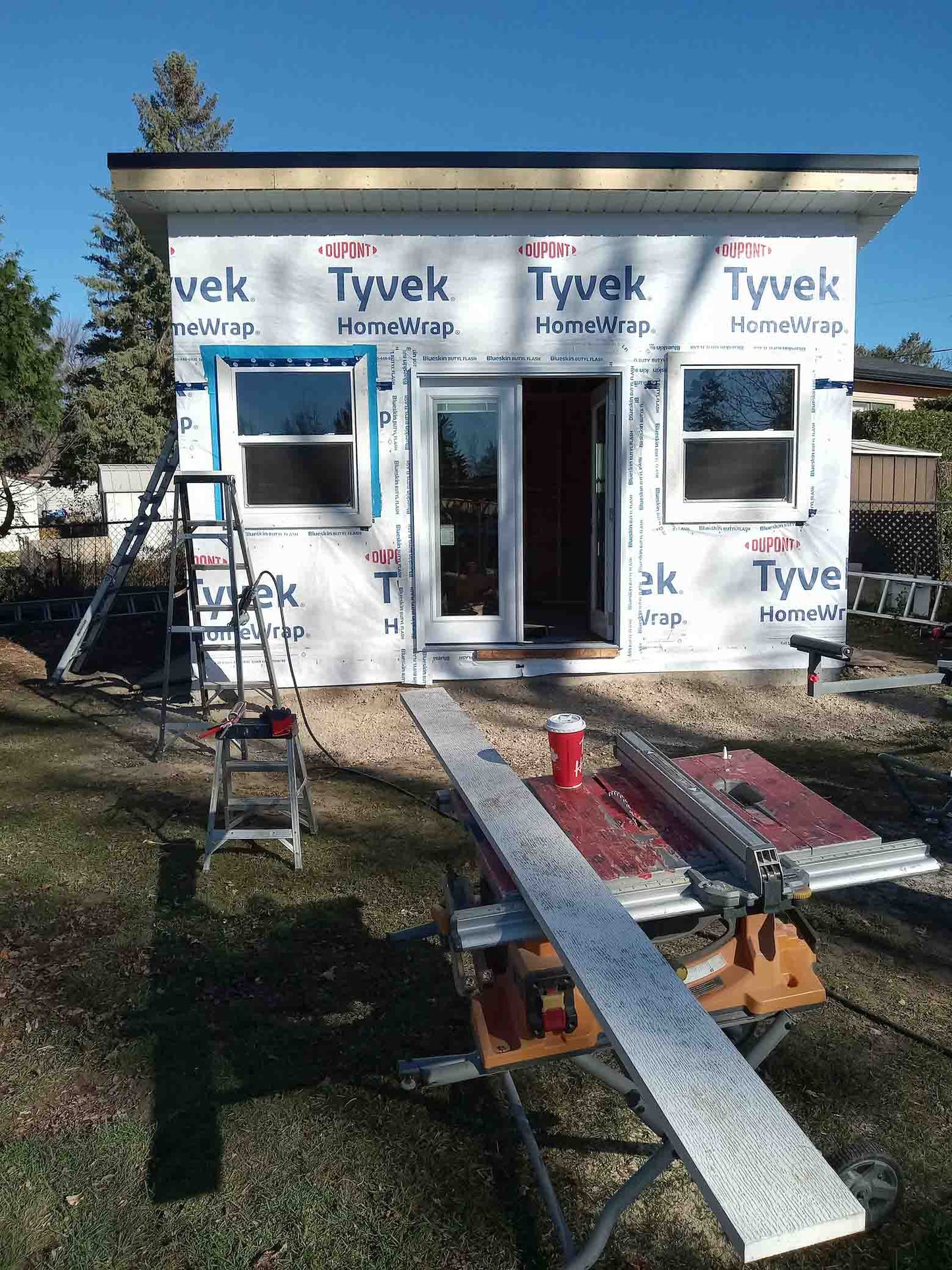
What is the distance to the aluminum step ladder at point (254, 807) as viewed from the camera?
13.6 feet

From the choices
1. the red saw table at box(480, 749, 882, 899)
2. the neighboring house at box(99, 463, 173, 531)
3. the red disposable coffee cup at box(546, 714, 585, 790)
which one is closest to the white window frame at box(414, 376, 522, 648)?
the red saw table at box(480, 749, 882, 899)

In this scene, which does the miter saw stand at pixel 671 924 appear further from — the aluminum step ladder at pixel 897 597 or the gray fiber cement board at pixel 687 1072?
the aluminum step ladder at pixel 897 597

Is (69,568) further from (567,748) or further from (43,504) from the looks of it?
(43,504)

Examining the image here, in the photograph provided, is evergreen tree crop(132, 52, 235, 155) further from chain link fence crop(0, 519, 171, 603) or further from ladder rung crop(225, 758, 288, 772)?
ladder rung crop(225, 758, 288, 772)

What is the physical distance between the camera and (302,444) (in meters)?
7.13

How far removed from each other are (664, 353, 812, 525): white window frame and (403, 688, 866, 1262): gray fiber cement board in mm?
5586

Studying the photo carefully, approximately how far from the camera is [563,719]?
2.61 meters

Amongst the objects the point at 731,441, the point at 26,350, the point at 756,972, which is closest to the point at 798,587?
the point at 731,441

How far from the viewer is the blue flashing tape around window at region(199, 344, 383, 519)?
6.98 meters

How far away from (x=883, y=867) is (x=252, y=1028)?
2035mm

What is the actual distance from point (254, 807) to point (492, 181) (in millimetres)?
4916

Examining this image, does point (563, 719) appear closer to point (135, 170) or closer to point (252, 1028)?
point (252, 1028)

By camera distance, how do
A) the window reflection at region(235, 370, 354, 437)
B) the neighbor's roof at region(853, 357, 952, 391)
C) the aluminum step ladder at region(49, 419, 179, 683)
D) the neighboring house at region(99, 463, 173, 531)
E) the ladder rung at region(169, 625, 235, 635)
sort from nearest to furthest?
1. the ladder rung at region(169, 625, 235, 635)
2. the window reflection at region(235, 370, 354, 437)
3. the aluminum step ladder at region(49, 419, 179, 683)
4. the neighboring house at region(99, 463, 173, 531)
5. the neighbor's roof at region(853, 357, 952, 391)

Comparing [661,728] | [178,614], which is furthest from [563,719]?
[178,614]
